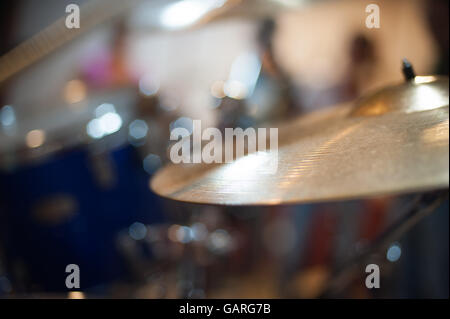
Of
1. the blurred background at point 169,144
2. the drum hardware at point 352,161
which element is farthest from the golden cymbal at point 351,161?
the blurred background at point 169,144

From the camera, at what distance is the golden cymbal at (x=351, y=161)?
42 cm

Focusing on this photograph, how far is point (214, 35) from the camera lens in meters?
2.36

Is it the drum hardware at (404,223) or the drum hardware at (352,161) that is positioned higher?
the drum hardware at (352,161)

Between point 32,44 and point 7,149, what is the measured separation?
30 cm

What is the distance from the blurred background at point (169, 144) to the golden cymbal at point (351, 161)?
326 mm

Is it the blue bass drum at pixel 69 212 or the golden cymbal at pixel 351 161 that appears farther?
the blue bass drum at pixel 69 212

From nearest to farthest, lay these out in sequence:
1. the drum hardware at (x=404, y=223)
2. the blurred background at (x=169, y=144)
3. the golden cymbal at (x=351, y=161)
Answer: the golden cymbal at (x=351, y=161)
the drum hardware at (x=404, y=223)
the blurred background at (x=169, y=144)

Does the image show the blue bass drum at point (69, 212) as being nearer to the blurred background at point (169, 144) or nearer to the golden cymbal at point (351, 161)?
the blurred background at point (169, 144)

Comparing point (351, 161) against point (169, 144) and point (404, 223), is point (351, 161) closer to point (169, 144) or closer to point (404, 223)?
point (404, 223)

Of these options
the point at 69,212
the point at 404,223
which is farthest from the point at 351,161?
the point at 69,212

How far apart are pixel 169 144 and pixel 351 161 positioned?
1063 millimetres

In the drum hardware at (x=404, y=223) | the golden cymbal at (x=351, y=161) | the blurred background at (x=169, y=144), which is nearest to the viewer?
the golden cymbal at (x=351, y=161)

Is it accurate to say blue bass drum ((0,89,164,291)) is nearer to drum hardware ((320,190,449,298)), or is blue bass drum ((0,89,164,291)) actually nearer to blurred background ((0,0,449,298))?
blurred background ((0,0,449,298))

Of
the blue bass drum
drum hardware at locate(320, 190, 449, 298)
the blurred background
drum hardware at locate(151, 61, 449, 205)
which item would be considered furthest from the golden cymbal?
the blue bass drum
